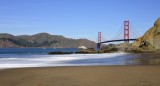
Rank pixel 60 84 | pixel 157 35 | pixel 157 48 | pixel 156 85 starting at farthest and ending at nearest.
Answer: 1. pixel 157 35
2. pixel 157 48
3. pixel 60 84
4. pixel 156 85

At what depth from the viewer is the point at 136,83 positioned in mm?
7996

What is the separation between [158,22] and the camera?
58719 millimetres

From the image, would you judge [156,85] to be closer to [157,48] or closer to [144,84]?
[144,84]

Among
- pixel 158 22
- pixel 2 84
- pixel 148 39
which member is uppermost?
pixel 158 22

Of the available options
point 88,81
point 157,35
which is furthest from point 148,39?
point 88,81

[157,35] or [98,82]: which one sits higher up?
[157,35]

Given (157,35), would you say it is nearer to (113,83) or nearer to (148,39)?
(148,39)

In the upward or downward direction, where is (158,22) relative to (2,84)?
upward

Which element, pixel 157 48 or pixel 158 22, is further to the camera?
pixel 158 22

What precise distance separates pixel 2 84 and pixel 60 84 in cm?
192

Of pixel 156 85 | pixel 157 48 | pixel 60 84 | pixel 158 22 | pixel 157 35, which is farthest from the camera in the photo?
pixel 158 22

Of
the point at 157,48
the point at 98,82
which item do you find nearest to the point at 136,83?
the point at 98,82

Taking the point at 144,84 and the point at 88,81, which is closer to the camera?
Answer: the point at 144,84

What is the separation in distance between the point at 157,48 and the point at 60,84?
4456 centimetres
